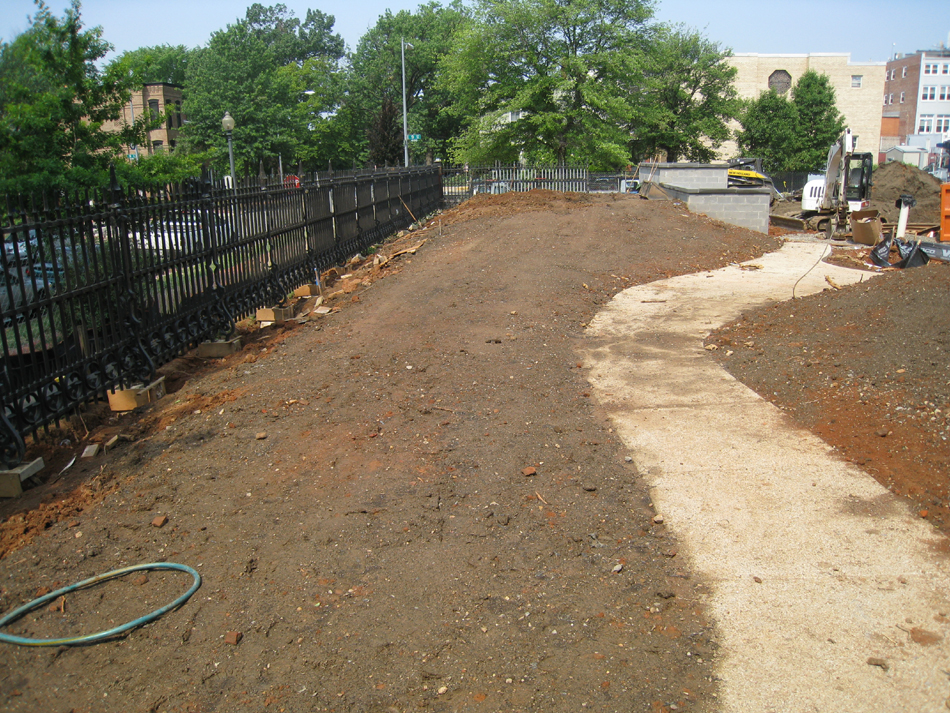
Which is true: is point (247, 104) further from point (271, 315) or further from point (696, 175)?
point (271, 315)

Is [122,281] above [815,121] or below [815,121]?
below

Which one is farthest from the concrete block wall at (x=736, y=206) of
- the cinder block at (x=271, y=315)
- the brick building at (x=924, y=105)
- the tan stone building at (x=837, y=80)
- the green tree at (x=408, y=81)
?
the brick building at (x=924, y=105)

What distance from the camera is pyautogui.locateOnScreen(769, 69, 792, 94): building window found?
70269 mm

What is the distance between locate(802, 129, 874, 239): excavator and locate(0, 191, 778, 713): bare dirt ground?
19353mm

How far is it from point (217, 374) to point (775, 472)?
232 inches

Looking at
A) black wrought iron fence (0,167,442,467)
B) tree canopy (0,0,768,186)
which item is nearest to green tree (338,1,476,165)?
tree canopy (0,0,768,186)

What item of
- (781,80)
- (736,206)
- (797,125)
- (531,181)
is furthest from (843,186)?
(781,80)

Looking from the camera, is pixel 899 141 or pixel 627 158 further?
pixel 899 141

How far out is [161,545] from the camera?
453 cm

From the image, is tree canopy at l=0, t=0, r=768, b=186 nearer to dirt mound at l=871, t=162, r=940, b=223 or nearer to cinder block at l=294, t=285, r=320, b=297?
cinder block at l=294, t=285, r=320, b=297

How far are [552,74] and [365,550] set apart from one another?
33.3m

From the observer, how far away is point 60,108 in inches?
609

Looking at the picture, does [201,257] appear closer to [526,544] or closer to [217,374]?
[217,374]


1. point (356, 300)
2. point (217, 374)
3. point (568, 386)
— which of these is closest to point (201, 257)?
point (217, 374)
